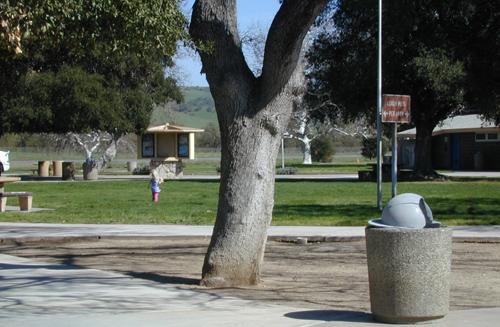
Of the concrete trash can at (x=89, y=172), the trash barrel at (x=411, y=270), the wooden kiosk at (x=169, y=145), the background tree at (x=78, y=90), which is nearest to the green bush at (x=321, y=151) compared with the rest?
the background tree at (x=78, y=90)

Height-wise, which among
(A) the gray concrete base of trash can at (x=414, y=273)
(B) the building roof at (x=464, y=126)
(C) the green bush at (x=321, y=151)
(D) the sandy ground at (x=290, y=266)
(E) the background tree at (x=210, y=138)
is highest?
(E) the background tree at (x=210, y=138)

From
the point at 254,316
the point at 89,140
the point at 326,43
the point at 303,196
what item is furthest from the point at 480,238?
the point at 89,140

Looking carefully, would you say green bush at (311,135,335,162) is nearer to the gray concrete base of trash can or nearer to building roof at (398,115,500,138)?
building roof at (398,115,500,138)

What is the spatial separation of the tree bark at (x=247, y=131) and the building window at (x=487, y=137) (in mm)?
36453

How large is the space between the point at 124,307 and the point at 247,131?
2.52 m

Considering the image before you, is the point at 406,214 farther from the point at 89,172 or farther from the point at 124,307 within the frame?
the point at 89,172

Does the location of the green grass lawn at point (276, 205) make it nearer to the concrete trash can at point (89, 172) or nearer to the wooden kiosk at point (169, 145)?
the concrete trash can at point (89, 172)

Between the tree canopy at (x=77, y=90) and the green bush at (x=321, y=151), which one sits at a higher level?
the tree canopy at (x=77, y=90)

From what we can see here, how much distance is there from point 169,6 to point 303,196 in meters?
12.5

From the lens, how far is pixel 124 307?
633 centimetres

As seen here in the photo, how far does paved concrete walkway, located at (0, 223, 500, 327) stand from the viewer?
565 cm

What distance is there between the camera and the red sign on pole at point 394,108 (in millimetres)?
14672

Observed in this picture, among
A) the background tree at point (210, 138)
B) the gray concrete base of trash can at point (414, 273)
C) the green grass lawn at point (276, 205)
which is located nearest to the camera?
the gray concrete base of trash can at point (414, 273)

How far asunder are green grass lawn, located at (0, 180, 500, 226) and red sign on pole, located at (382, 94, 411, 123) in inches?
92.4
